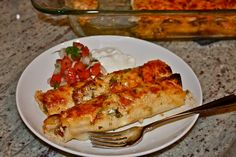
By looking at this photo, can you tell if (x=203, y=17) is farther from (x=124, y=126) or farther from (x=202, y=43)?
(x=124, y=126)

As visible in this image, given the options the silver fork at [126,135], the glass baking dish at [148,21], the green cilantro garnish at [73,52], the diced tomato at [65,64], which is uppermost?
the glass baking dish at [148,21]

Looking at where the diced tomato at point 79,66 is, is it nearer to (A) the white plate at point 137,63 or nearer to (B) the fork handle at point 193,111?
(A) the white plate at point 137,63

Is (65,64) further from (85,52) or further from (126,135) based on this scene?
(126,135)

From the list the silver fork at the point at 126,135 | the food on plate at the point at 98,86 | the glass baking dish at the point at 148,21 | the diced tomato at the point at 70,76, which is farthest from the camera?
the glass baking dish at the point at 148,21

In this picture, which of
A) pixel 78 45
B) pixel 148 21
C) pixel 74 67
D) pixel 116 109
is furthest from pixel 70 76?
pixel 148 21

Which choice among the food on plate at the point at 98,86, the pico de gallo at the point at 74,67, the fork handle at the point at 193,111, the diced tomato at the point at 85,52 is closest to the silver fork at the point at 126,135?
the fork handle at the point at 193,111

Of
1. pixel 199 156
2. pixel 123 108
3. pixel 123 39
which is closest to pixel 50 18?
pixel 123 39
